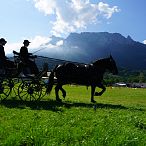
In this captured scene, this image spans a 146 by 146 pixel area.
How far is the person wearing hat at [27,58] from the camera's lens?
77.7ft

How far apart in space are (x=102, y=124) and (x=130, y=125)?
1022 millimetres

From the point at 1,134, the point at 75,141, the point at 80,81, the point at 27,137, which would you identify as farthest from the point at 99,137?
the point at 80,81

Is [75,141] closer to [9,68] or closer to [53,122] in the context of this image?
[53,122]

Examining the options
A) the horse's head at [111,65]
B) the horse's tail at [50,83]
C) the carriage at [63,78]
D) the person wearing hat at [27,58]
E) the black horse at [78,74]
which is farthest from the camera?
the horse's head at [111,65]

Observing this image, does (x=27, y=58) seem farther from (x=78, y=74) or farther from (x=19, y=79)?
(x=78, y=74)

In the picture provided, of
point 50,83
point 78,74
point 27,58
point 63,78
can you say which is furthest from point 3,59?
point 78,74

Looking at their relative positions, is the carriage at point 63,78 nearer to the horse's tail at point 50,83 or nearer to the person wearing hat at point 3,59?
the horse's tail at point 50,83

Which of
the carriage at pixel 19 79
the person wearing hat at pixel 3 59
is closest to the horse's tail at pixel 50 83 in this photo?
the carriage at pixel 19 79

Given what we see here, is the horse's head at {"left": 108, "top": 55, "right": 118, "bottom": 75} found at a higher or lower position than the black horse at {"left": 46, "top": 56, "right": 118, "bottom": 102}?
higher

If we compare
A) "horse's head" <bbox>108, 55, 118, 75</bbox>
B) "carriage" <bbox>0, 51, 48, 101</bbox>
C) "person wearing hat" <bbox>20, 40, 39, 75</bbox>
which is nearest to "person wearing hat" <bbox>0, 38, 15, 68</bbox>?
"carriage" <bbox>0, 51, 48, 101</bbox>

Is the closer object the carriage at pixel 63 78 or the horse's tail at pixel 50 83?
the carriage at pixel 63 78

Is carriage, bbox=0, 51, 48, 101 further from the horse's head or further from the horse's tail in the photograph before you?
the horse's head

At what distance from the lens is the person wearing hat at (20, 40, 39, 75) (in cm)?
2369

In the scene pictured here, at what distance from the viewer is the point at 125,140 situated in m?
10.0
